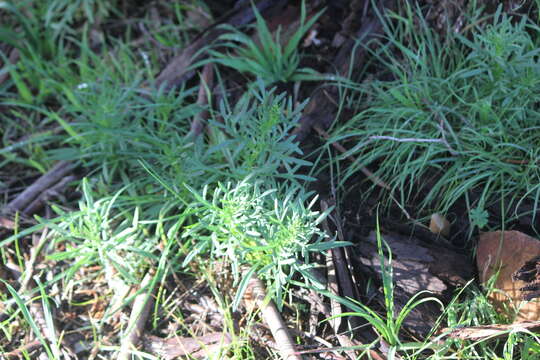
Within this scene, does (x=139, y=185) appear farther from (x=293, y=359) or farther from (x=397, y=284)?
(x=397, y=284)

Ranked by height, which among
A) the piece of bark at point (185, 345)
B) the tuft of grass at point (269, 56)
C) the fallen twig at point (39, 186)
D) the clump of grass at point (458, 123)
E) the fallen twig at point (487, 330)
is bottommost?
the piece of bark at point (185, 345)

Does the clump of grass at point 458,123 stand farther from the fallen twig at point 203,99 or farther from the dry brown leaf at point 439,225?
the fallen twig at point 203,99

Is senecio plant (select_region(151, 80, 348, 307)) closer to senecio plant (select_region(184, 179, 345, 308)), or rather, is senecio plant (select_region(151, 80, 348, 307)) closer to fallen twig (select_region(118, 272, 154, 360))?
senecio plant (select_region(184, 179, 345, 308))

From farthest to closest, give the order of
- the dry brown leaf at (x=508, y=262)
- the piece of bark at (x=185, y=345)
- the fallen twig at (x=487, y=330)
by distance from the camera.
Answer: the piece of bark at (x=185, y=345), the dry brown leaf at (x=508, y=262), the fallen twig at (x=487, y=330)

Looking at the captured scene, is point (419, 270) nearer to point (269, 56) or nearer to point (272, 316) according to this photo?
point (272, 316)

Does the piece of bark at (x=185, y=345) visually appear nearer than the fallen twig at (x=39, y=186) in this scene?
Yes

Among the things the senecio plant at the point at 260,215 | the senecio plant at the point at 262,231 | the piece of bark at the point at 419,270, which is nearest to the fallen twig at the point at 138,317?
the senecio plant at the point at 260,215

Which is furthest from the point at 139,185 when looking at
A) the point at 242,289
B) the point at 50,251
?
the point at 242,289
